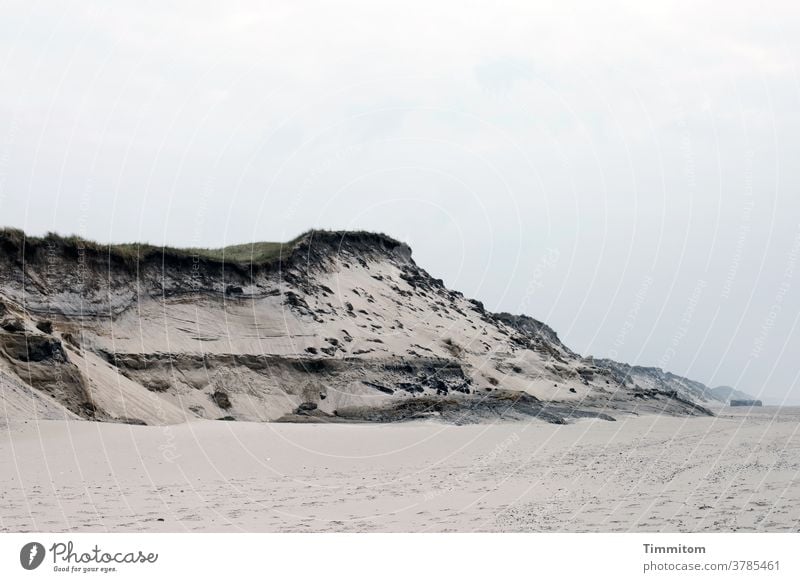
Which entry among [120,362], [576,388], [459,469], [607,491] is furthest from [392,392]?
[607,491]

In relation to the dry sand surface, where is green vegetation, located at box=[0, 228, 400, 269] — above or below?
above

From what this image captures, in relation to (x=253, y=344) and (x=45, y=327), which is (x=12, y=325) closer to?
(x=45, y=327)

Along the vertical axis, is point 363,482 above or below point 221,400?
above

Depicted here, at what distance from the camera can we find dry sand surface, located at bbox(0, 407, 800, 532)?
9242 millimetres

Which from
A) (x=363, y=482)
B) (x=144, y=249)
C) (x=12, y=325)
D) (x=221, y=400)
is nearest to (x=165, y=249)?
(x=144, y=249)

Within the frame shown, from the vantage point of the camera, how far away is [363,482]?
12492mm

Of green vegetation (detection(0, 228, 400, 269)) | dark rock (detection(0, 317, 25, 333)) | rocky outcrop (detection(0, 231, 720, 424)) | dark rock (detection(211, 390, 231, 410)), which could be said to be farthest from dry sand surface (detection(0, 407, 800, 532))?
green vegetation (detection(0, 228, 400, 269))

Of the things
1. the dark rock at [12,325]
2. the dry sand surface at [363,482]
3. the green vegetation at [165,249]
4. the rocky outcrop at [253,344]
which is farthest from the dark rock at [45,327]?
the green vegetation at [165,249]

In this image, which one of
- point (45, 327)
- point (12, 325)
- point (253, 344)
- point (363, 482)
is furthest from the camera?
point (253, 344)

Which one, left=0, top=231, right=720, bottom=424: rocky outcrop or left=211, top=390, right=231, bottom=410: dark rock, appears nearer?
left=0, top=231, right=720, bottom=424: rocky outcrop

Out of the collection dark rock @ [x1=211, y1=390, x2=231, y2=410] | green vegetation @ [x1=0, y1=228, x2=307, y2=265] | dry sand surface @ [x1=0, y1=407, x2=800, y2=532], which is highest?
green vegetation @ [x1=0, y1=228, x2=307, y2=265]

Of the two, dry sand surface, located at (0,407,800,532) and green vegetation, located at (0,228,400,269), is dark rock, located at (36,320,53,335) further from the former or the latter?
green vegetation, located at (0,228,400,269)

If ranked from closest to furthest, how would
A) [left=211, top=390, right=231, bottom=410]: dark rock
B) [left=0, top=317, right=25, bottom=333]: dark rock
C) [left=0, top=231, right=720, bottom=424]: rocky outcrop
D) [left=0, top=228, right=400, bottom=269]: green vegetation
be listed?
[left=0, top=317, right=25, bottom=333]: dark rock
[left=0, top=231, right=720, bottom=424]: rocky outcrop
[left=211, top=390, right=231, bottom=410]: dark rock
[left=0, top=228, right=400, bottom=269]: green vegetation

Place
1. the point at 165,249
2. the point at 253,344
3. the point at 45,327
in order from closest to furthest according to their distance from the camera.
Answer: the point at 45,327, the point at 253,344, the point at 165,249
